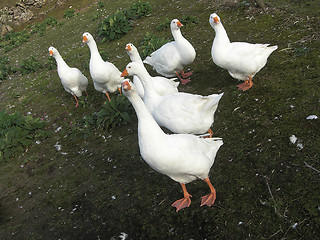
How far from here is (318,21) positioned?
6793 millimetres

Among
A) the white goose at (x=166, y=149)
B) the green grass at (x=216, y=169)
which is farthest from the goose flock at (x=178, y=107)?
the green grass at (x=216, y=169)

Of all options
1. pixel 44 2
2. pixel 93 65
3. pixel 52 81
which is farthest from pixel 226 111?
pixel 44 2

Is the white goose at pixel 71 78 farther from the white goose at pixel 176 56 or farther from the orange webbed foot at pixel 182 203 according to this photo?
the orange webbed foot at pixel 182 203

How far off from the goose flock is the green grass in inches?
15.1

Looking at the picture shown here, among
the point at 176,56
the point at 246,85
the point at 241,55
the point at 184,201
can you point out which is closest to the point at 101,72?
the point at 176,56

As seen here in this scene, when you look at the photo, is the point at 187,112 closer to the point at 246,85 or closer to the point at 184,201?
the point at 184,201

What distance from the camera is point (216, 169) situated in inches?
164

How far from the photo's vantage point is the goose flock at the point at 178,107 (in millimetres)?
3178

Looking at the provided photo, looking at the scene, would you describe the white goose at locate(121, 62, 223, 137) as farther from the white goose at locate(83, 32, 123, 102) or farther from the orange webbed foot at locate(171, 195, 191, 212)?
the white goose at locate(83, 32, 123, 102)

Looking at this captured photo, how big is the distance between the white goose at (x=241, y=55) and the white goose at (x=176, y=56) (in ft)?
4.39

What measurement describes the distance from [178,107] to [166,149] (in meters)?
1.23

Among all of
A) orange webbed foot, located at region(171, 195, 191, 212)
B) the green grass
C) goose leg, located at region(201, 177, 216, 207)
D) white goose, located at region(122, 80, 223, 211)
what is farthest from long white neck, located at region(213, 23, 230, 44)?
orange webbed foot, located at region(171, 195, 191, 212)

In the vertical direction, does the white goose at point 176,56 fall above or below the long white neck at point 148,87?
below

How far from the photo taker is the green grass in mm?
3358
